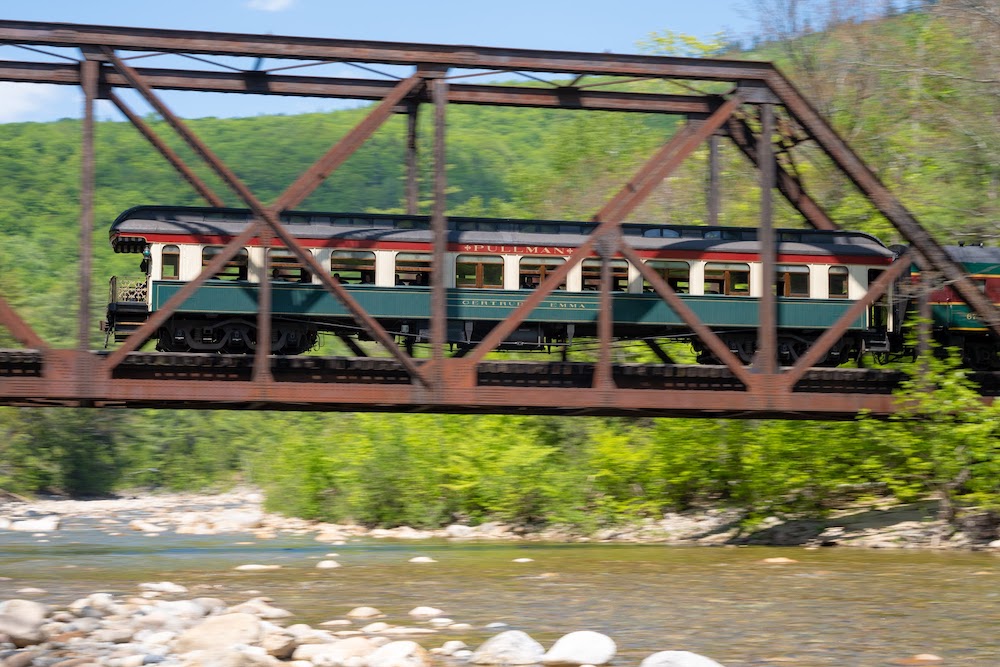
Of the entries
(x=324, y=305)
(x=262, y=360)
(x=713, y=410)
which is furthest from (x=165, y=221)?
(x=713, y=410)

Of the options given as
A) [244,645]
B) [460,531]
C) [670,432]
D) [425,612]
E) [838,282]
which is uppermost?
[838,282]

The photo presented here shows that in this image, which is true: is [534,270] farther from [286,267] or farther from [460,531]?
[460,531]

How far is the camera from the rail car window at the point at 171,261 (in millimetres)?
21719

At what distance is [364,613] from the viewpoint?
1552 cm

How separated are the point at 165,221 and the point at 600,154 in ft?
121

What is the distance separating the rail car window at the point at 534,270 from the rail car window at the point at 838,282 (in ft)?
19.1

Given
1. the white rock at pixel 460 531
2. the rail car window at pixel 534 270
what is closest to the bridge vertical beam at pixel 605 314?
the rail car window at pixel 534 270

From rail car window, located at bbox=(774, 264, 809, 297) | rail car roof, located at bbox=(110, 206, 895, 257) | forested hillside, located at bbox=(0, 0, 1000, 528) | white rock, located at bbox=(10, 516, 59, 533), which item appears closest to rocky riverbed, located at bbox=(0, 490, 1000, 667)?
forested hillside, located at bbox=(0, 0, 1000, 528)

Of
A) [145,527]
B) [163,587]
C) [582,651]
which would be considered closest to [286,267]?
[163,587]

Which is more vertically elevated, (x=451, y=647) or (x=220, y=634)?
(x=220, y=634)

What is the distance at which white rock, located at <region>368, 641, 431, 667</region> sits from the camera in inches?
467

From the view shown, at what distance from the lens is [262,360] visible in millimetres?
18688

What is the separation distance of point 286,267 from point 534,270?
5008 mm

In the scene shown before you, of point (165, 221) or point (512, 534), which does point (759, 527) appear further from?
point (165, 221)
